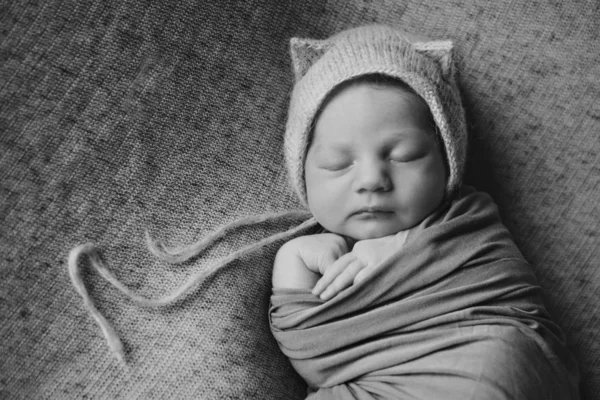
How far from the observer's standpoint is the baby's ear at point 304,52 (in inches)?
48.2

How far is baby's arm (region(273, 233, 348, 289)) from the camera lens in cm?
117

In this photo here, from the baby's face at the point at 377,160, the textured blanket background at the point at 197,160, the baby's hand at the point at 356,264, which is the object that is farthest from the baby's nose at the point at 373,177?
the textured blanket background at the point at 197,160

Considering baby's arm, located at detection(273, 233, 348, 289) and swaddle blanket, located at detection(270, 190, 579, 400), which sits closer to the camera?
swaddle blanket, located at detection(270, 190, 579, 400)

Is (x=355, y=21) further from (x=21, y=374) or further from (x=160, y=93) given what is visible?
(x=21, y=374)

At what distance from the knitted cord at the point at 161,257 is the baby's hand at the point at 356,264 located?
151 mm

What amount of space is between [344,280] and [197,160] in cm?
39

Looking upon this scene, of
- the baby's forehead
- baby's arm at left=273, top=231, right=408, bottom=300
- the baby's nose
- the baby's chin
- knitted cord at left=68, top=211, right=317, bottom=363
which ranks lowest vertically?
knitted cord at left=68, top=211, right=317, bottom=363

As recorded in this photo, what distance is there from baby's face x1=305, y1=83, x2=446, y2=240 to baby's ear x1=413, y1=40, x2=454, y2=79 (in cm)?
11

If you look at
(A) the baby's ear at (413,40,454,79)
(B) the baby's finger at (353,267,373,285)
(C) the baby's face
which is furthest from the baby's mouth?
(A) the baby's ear at (413,40,454,79)

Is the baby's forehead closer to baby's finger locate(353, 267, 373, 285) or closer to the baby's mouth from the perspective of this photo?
the baby's mouth

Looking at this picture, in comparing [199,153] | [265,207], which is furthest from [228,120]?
[265,207]

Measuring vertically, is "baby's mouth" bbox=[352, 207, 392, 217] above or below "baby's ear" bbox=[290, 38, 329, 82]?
below

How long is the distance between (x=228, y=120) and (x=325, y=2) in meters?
0.38

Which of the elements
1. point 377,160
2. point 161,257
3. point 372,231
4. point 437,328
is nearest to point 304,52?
point 377,160
